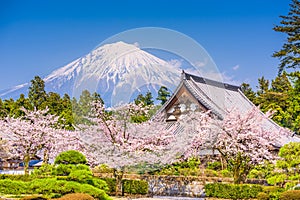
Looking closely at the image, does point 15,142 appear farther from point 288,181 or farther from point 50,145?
point 288,181

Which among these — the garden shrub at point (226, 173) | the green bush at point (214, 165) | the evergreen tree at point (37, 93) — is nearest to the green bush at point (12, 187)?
the garden shrub at point (226, 173)

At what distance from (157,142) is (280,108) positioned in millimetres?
20344

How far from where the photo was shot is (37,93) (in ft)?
122

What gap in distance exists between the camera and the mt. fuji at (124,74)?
10.4 meters

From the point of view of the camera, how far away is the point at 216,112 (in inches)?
795

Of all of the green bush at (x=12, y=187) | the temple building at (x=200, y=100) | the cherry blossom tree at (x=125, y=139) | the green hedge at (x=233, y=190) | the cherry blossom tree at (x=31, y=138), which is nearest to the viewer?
the cherry blossom tree at (x=125, y=139)

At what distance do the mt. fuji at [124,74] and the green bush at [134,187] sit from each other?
22.3ft

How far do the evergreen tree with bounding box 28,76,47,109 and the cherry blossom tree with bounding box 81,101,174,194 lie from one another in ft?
75.4

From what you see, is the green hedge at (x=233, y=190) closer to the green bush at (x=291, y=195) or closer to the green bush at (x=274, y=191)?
the green bush at (x=274, y=191)

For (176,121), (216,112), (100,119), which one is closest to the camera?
(100,119)

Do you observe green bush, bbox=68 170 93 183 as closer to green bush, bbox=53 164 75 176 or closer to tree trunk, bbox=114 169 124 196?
green bush, bbox=53 164 75 176

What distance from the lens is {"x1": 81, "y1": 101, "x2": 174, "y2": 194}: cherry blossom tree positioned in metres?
13.5

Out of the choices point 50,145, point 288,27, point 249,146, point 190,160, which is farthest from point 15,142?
point 288,27

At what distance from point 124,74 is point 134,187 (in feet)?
25.2
